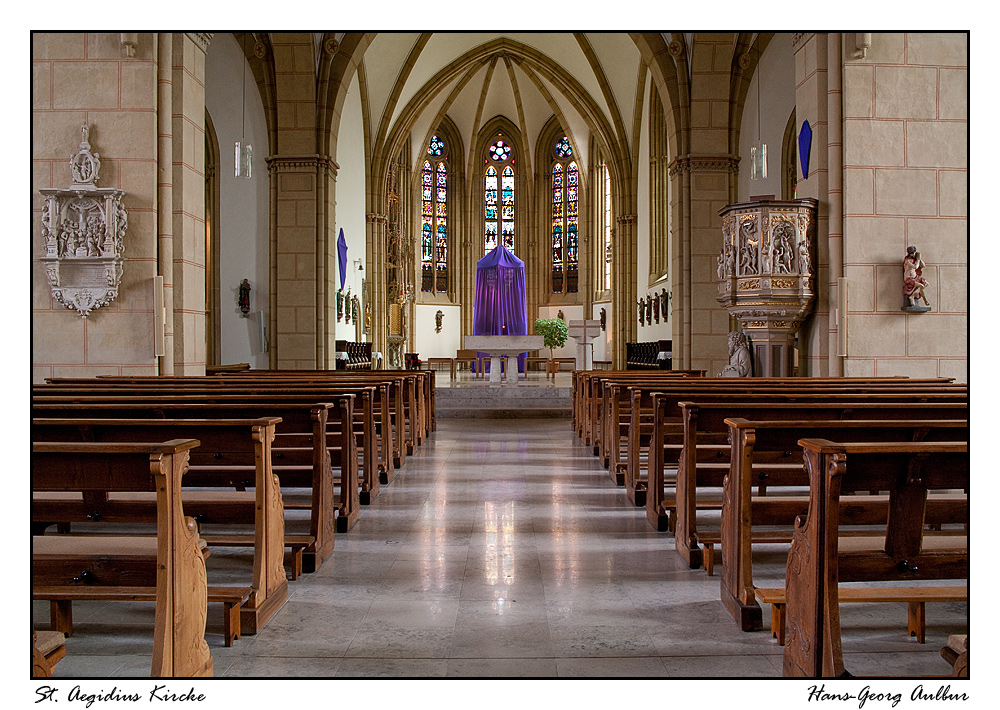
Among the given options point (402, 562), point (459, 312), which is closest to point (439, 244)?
point (459, 312)

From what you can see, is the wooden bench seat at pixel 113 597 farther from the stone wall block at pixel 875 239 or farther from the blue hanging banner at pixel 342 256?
the blue hanging banner at pixel 342 256

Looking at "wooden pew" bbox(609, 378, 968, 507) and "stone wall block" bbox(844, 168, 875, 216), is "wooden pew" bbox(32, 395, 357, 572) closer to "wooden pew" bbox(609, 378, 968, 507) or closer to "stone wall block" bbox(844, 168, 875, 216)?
"wooden pew" bbox(609, 378, 968, 507)

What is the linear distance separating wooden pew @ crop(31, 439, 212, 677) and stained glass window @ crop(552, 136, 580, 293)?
25.1 metres

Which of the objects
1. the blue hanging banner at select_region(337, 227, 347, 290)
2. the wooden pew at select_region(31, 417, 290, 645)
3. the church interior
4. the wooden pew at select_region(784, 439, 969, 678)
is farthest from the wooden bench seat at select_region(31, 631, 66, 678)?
the blue hanging banner at select_region(337, 227, 347, 290)

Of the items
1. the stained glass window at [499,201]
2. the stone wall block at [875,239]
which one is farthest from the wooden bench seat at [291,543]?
the stained glass window at [499,201]

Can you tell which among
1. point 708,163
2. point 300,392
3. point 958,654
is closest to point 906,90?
point 708,163

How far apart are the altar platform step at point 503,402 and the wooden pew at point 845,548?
374 inches

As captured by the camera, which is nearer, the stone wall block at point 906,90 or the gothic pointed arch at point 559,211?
the stone wall block at point 906,90

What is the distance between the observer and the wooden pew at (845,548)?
2.22 meters

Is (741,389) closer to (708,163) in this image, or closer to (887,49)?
(887,49)

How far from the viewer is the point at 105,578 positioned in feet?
8.20

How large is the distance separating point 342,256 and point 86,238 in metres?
9.47

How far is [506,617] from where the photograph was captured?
3.05 m

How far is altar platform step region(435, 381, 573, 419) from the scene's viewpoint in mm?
12125
